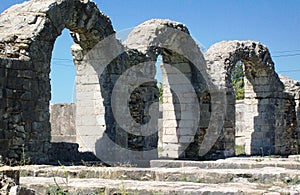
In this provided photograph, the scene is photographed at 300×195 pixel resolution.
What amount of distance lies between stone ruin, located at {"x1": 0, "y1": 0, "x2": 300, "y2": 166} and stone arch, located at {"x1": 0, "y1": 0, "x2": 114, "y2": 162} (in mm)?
17

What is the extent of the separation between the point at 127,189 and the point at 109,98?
6.54 m

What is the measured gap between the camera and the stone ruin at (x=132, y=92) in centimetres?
874

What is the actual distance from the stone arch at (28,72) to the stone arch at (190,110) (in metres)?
5.74

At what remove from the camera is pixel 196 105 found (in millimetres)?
A: 15164

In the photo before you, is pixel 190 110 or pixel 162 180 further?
pixel 190 110

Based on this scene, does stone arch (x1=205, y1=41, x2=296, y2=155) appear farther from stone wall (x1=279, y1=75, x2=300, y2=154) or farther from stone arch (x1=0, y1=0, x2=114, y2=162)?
stone arch (x1=0, y1=0, x2=114, y2=162)

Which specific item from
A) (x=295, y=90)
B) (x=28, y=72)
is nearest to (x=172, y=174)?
(x=28, y=72)

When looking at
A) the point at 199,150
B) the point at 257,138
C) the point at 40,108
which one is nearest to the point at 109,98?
the point at 40,108

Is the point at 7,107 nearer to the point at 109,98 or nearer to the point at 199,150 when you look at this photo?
the point at 109,98

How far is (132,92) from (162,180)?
5761 millimetres

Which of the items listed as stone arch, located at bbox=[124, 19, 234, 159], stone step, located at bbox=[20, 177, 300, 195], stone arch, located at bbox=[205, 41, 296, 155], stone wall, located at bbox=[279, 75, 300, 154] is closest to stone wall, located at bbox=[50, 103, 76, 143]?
stone arch, located at bbox=[124, 19, 234, 159]

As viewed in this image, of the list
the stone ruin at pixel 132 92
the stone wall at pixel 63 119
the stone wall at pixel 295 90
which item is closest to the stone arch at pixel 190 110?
the stone ruin at pixel 132 92

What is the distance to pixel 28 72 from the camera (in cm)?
870

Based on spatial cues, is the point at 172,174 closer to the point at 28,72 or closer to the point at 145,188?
the point at 145,188
